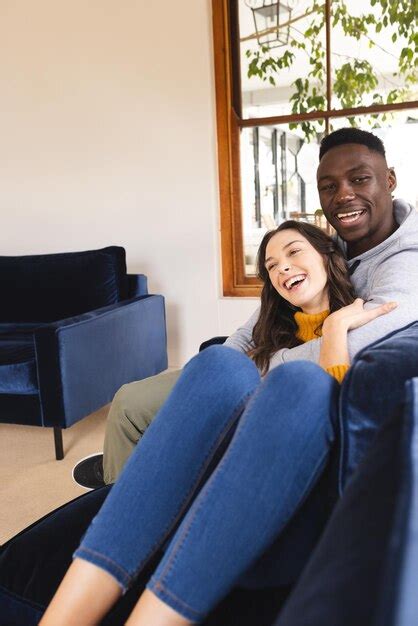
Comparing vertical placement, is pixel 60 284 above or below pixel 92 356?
above

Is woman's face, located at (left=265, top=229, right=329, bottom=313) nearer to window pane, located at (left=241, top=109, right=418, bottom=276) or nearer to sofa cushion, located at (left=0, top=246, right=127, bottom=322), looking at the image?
sofa cushion, located at (left=0, top=246, right=127, bottom=322)

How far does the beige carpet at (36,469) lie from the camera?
1.93m

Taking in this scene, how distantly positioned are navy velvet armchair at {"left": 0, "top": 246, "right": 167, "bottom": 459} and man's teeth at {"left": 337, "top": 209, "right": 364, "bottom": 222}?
116cm

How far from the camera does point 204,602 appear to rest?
2.58 feet

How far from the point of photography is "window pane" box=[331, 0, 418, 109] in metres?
3.01

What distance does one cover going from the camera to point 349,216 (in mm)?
1698

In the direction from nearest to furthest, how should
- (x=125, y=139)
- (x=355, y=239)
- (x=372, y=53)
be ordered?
(x=355, y=239) < (x=372, y=53) < (x=125, y=139)

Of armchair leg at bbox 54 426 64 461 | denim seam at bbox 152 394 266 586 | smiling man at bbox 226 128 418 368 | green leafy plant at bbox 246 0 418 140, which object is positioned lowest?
armchair leg at bbox 54 426 64 461

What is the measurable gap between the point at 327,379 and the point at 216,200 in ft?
8.72

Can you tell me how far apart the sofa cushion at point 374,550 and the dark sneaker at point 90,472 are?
5.17 feet

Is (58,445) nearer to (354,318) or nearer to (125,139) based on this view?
(354,318)

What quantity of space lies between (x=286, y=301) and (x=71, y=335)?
Result: 97 cm

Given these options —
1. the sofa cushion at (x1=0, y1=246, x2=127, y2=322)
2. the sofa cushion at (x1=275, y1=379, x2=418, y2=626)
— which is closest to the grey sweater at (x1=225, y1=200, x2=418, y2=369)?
the sofa cushion at (x1=275, y1=379, x2=418, y2=626)

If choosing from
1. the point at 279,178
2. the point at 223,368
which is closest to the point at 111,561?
the point at 223,368
